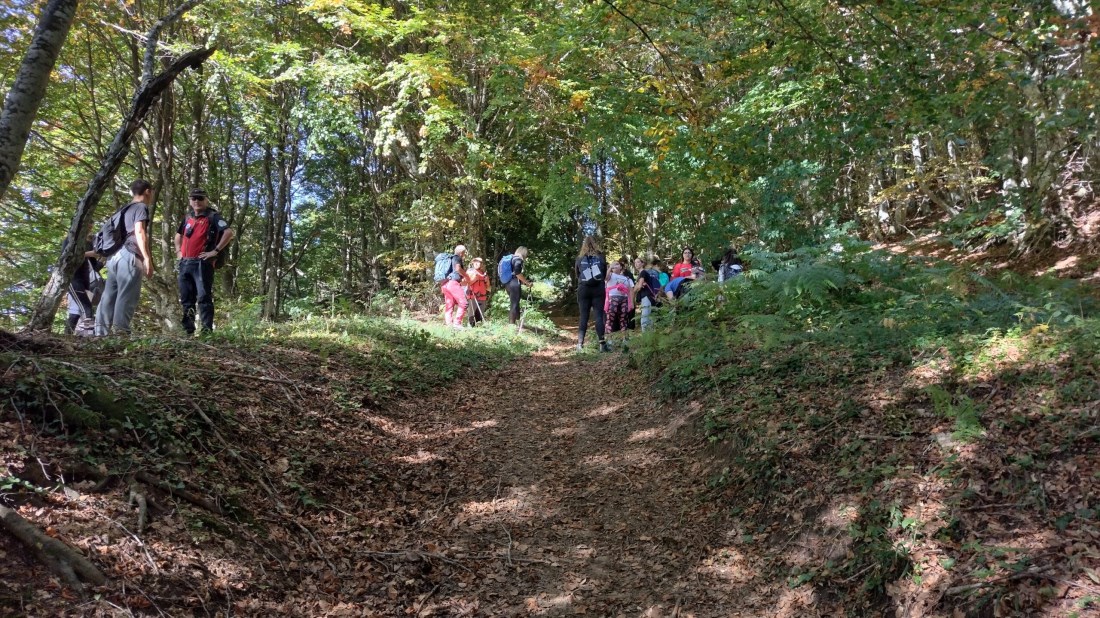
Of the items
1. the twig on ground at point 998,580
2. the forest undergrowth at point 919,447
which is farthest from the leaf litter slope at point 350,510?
the twig on ground at point 998,580

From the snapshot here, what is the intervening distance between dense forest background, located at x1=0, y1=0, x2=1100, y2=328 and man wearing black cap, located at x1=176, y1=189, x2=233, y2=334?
210 cm

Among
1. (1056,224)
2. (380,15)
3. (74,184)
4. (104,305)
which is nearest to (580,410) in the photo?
(104,305)

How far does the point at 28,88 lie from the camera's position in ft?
11.7

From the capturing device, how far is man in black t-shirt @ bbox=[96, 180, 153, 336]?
6.15 m

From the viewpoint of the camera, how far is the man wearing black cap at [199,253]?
7.22 m

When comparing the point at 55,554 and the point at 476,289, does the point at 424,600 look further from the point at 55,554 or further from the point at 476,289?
the point at 476,289

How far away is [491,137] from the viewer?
17.2 meters

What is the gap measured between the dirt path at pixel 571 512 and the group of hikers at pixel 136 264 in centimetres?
301

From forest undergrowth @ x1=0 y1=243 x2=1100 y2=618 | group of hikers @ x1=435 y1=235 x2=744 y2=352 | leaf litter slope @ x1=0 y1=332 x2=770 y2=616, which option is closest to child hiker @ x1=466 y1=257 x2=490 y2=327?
group of hikers @ x1=435 y1=235 x2=744 y2=352

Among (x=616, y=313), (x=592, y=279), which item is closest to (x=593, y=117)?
(x=592, y=279)

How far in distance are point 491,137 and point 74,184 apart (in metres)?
11.6

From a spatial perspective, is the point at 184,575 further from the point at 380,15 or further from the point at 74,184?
the point at 74,184

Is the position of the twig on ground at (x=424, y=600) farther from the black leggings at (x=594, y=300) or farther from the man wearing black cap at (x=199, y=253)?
the black leggings at (x=594, y=300)

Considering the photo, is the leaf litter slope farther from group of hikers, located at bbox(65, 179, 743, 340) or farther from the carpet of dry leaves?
group of hikers, located at bbox(65, 179, 743, 340)
